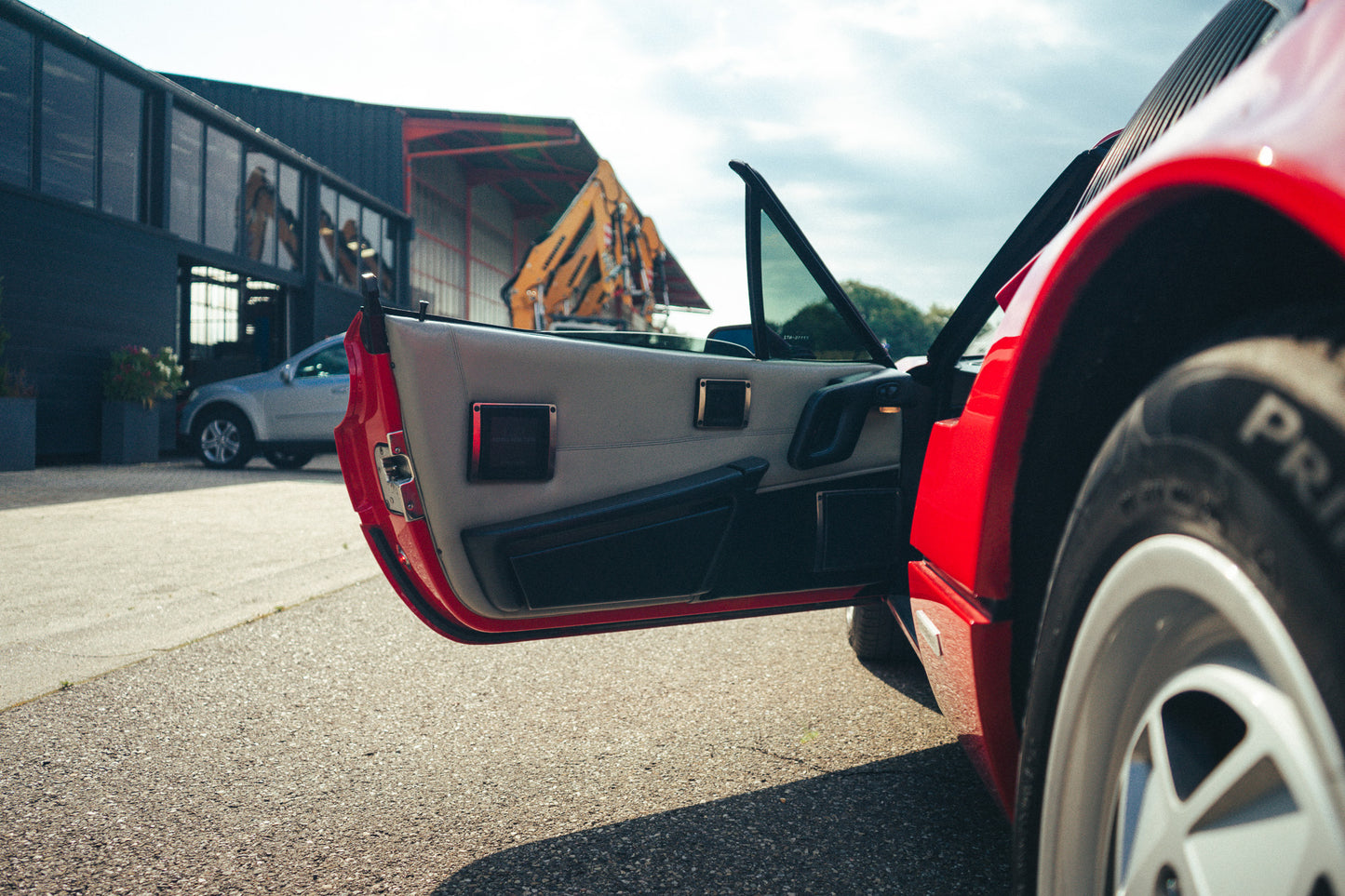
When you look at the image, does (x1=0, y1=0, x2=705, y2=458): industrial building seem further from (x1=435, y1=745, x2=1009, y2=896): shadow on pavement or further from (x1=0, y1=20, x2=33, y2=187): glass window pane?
(x1=435, y1=745, x2=1009, y2=896): shadow on pavement

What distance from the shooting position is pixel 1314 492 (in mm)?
704

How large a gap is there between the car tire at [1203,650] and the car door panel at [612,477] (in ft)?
3.73

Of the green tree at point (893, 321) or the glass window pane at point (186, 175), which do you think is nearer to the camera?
the green tree at point (893, 321)

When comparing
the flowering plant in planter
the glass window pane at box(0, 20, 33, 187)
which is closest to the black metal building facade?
the glass window pane at box(0, 20, 33, 187)

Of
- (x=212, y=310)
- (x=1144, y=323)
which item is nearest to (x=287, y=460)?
(x=212, y=310)

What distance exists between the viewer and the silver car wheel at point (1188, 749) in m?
0.71

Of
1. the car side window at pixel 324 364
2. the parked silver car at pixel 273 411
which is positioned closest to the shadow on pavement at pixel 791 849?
the parked silver car at pixel 273 411

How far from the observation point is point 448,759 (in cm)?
233

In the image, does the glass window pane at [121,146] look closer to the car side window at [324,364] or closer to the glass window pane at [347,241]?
the car side window at [324,364]

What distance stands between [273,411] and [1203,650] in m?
11.4

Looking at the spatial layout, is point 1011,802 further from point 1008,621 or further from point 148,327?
point 148,327

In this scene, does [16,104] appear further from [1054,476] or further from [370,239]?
[1054,476]

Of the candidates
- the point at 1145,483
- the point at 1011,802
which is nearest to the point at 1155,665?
the point at 1145,483

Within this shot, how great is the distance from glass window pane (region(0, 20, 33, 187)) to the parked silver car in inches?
121
